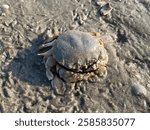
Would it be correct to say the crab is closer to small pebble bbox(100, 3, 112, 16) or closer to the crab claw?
the crab claw

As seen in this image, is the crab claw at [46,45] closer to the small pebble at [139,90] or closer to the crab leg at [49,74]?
the crab leg at [49,74]

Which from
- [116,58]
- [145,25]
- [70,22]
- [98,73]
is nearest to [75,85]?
[98,73]

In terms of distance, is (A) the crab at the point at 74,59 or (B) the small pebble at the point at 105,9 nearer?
(A) the crab at the point at 74,59

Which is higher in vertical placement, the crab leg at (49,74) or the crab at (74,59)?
the crab at (74,59)

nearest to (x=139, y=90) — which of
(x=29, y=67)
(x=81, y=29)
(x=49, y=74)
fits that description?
(x=49, y=74)

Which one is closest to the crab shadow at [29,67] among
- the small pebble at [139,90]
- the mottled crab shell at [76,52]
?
the mottled crab shell at [76,52]

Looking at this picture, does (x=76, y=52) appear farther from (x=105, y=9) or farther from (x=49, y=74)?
(x=105, y=9)

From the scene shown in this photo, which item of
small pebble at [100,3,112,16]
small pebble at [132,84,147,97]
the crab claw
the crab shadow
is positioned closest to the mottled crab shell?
the crab claw
